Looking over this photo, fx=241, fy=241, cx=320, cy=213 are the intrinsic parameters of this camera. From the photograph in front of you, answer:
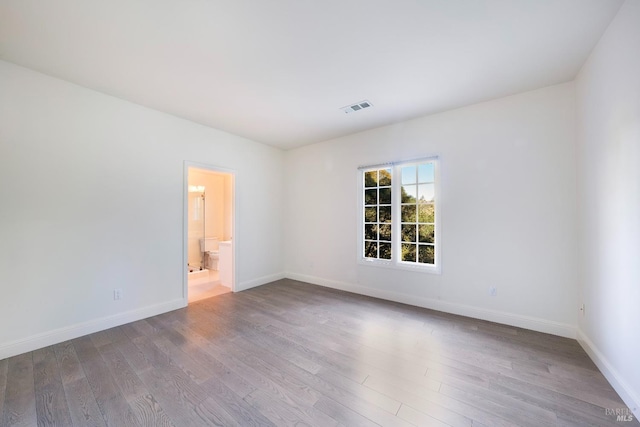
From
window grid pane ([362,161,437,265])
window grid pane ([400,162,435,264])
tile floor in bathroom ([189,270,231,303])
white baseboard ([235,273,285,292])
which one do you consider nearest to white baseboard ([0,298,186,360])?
tile floor in bathroom ([189,270,231,303])

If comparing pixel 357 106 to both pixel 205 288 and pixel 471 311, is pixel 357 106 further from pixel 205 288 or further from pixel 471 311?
pixel 205 288

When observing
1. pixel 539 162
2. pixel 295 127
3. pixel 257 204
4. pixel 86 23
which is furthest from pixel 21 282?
pixel 539 162

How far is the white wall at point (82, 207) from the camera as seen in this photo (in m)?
2.34

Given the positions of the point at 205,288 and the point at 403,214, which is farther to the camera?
the point at 205,288

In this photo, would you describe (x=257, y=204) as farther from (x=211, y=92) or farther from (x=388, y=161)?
(x=388, y=161)

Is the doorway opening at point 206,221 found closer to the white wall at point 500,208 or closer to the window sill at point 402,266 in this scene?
the window sill at point 402,266

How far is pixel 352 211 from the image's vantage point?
14.2 feet

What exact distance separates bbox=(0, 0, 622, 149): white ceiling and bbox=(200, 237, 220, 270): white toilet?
380 centimetres

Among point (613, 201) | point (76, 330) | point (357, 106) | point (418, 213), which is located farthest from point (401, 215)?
point (76, 330)

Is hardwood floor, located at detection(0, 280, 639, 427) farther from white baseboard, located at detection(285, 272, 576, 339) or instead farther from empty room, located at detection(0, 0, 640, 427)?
white baseboard, located at detection(285, 272, 576, 339)

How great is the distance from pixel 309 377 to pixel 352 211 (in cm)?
278

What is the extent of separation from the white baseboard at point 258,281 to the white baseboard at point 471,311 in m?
1.20

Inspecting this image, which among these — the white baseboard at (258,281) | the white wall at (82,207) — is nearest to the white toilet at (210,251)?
the white baseboard at (258,281)

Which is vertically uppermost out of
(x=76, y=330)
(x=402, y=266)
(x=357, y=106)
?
(x=357, y=106)
